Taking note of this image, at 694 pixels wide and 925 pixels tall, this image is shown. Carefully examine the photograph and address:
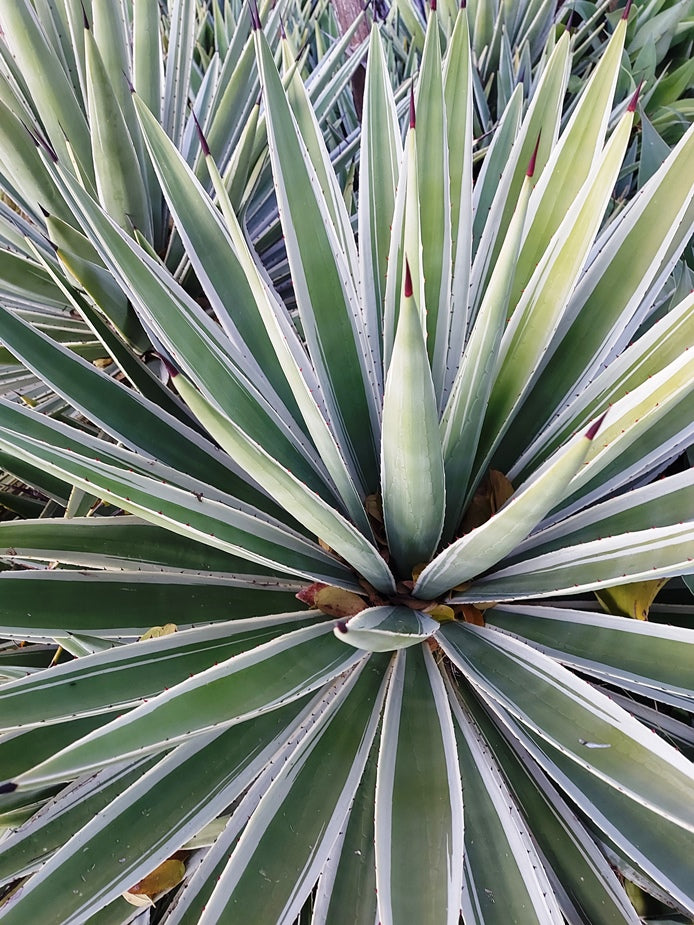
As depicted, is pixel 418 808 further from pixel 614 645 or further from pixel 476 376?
pixel 476 376

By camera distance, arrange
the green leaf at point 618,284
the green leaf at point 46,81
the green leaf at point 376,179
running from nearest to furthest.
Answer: the green leaf at point 618,284 → the green leaf at point 376,179 → the green leaf at point 46,81

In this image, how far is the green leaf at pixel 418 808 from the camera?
43 centimetres

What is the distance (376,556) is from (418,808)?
0.20 meters

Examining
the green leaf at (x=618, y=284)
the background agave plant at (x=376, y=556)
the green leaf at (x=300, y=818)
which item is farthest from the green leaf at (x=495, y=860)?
the green leaf at (x=618, y=284)

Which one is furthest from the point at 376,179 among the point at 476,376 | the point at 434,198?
the point at 476,376

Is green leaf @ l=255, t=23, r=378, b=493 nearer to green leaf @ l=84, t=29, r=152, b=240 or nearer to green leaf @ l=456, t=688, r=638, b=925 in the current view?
green leaf @ l=456, t=688, r=638, b=925

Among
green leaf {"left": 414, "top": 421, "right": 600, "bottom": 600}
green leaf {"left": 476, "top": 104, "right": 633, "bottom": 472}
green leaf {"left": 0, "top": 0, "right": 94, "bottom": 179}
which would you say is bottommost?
green leaf {"left": 414, "top": 421, "right": 600, "bottom": 600}

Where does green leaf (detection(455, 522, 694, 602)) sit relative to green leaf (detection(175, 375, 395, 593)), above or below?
below

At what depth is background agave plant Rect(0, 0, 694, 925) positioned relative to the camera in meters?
0.46

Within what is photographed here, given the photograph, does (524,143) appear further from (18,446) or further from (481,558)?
(18,446)

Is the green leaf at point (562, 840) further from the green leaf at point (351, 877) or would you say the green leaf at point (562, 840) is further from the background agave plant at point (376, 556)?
the green leaf at point (351, 877)

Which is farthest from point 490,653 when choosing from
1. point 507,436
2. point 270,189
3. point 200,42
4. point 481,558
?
point 200,42

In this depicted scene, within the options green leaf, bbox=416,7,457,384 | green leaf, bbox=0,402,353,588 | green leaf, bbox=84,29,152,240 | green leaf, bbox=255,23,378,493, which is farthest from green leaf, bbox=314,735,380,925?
green leaf, bbox=84,29,152,240

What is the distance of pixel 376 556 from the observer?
20.7 inches
